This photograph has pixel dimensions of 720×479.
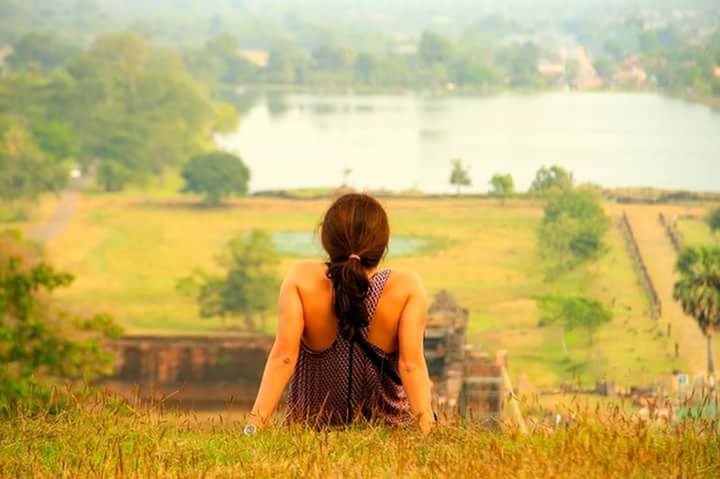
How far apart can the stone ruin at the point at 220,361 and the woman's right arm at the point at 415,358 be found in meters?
12.1

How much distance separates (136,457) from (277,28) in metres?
89.2

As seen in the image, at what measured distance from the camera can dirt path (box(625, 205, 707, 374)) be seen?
82.9ft

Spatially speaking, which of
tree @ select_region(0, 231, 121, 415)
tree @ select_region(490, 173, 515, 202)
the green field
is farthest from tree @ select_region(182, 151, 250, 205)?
tree @ select_region(0, 231, 121, 415)

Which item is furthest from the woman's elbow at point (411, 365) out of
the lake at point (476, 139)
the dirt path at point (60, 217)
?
the lake at point (476, 139)

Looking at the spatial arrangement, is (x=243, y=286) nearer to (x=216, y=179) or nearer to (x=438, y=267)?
(x=438, y=267)

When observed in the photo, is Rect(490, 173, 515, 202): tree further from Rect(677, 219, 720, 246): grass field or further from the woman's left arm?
the woman's left arm

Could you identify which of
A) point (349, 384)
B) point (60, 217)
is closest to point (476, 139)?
point (60, 217)

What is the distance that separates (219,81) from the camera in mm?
78500

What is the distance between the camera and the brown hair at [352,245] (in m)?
3.75

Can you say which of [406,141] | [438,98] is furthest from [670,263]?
[438,98]

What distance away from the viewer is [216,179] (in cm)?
4688

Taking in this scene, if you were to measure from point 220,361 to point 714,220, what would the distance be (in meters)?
20.1

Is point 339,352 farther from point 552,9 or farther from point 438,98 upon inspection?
point 552,9

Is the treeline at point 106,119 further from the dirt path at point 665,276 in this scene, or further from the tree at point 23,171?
the dirt path at point 665,276
